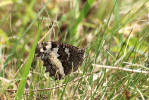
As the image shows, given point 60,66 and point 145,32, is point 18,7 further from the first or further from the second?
point 145,32

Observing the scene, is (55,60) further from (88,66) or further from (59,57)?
(88,66)

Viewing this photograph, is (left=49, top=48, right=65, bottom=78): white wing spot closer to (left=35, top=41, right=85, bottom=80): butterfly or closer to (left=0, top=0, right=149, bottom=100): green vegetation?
(left=35, top=41, right=85, bottom=80): butterfly

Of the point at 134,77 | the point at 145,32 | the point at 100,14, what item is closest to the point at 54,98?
the point at 134,77

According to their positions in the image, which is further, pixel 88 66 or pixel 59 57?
pixel 59 57

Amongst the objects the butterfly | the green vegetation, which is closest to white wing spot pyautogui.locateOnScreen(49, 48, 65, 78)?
the butterfly

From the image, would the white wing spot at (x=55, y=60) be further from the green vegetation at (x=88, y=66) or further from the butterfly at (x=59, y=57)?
the green vegetation at (x=88, y=66)

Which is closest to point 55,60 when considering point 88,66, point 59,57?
point 59,57

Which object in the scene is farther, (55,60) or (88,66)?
(55,60)

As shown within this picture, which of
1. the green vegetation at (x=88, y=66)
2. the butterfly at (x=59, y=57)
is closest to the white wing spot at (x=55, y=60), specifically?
the butterfly at (x=59, y=57)

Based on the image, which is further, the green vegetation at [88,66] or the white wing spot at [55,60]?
the white wing spot at [55,60]

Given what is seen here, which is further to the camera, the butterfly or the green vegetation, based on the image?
the butterfly

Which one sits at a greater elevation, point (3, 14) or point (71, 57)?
point (3, 14)
